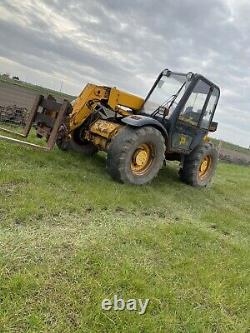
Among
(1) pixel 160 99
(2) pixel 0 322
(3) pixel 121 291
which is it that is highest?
(1) pixel 160 99

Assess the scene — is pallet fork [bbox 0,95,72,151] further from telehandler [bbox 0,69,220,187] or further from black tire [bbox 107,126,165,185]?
black tire [bbox 107,126,165,185]

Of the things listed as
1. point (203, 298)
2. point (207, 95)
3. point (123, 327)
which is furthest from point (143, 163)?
point (123, 327)

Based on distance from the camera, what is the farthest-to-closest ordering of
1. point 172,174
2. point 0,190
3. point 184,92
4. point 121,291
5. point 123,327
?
1. point 172,174
2. point 184,92
3. point 0,190
4. point 121,291
5. point 123,327

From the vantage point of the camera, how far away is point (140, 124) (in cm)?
746

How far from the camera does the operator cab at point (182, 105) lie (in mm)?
8375

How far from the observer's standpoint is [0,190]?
543 centimetres

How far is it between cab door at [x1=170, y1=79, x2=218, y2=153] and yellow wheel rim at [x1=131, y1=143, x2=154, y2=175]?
75 centimetres

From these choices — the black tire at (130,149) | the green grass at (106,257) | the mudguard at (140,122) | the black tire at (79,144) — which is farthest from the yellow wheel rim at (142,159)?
the black tire at (79,144)

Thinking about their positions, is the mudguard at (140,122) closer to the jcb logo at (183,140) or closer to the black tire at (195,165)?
the jcb logo at (183,140)

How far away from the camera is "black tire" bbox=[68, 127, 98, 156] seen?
8.81 meters

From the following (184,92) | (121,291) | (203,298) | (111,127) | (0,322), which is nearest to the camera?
(0,322)

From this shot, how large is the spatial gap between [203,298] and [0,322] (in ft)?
6.54

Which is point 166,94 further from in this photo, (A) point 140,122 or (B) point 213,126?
(B) point 213,126

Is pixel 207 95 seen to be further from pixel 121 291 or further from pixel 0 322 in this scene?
pixel 0 322
